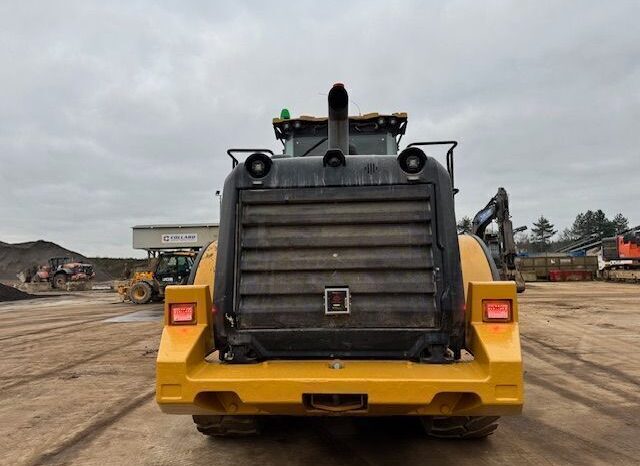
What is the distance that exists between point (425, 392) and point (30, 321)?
1504 centimetres

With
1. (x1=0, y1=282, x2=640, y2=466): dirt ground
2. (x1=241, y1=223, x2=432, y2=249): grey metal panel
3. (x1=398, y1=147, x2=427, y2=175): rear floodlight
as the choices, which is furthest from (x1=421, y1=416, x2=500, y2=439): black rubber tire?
(x1=398, y1=147, x2=427, y2=175): rear floodlight

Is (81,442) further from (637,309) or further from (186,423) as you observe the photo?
(637,309)

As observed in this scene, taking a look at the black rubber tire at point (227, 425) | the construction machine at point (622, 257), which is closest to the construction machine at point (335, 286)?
the black rubber tire at point (227, 425)

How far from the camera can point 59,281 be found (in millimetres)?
36375

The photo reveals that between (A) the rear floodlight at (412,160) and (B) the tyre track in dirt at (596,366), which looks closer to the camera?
(A) the rear floodlight at (412,160)

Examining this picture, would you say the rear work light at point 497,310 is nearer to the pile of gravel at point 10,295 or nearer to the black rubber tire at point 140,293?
the black rubber tire at point 140,293

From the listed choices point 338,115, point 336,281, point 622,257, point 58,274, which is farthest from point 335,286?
point 58,274

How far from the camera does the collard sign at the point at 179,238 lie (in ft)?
82.2

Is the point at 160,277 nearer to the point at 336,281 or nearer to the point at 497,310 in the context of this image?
the point at 336,281

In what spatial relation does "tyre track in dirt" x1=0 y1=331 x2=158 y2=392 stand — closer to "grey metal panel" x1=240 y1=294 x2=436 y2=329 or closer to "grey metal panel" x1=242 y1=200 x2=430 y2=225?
"grey metal panel" x1=240 y1=294 x2=436 y2=329

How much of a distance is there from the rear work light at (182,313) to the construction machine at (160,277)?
717 inches

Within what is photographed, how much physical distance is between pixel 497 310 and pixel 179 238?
23.4 metres

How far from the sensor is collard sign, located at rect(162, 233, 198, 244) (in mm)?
25047

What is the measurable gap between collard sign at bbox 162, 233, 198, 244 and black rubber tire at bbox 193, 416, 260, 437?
21.9 m
